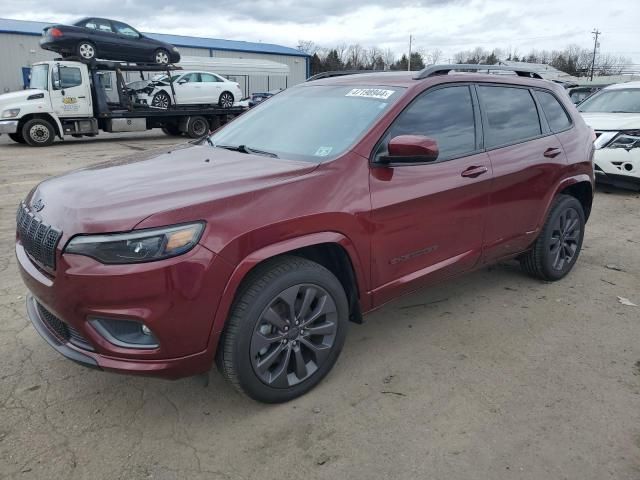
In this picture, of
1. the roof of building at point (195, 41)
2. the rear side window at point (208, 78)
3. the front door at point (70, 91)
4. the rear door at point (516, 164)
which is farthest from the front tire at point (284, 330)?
the roof of building at point (195, 41)

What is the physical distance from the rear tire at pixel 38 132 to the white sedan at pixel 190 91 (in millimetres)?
3283

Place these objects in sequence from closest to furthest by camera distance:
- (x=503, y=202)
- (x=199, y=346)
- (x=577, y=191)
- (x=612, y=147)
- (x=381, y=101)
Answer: (x=199, y=346) → (x=381, y=101) → (x=503, y=202) → (x=577, y=191) → (x=612, y=147)

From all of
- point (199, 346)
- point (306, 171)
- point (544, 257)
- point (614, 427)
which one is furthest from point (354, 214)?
point (544, 257)

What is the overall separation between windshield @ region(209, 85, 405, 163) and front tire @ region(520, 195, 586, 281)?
6.45 ft

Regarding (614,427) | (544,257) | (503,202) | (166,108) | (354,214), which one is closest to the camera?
(614,427)

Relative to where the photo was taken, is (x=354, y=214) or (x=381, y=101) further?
(x=381, y=101)

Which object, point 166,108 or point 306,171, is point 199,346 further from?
point 166,108

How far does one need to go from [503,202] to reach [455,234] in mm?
586

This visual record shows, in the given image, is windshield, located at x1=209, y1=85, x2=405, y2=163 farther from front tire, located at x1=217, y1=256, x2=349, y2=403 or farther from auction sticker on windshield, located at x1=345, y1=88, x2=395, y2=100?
front tire, located at x1=217, y1=256, x2=349, y2=403

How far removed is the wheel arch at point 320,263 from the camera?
2412mm

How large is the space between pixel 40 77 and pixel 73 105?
3.71 feet

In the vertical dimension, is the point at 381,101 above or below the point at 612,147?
above

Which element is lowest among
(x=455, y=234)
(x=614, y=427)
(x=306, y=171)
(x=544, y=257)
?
(x=614, y=427)

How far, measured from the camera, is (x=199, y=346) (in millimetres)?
2414
